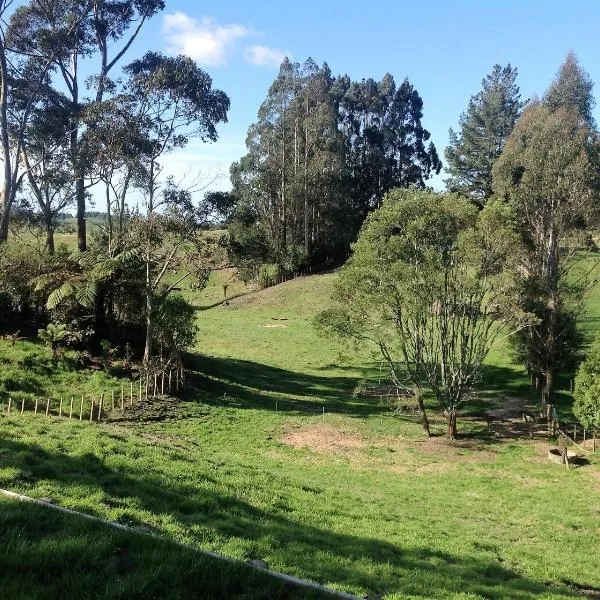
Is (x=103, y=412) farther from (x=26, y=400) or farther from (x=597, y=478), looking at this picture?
(x=597, y=478)

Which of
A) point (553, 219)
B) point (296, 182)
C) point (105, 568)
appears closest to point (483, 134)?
point (296, 182)

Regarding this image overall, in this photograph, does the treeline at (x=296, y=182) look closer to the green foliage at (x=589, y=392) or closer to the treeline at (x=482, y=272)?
the treeline at (x=482, y=272)

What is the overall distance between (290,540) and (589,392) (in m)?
15.7

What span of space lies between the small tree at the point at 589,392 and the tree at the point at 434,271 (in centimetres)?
326

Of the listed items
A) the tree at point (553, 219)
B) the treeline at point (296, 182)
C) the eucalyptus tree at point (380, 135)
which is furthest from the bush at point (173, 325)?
the eucalyptus tree at point (380, 135)

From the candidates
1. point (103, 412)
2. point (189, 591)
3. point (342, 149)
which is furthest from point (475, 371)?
point (342, 149)

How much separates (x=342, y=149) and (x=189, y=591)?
195 ft

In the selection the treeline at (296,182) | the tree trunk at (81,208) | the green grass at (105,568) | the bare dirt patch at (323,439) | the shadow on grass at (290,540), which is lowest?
the bare dirt patch at (323,439)

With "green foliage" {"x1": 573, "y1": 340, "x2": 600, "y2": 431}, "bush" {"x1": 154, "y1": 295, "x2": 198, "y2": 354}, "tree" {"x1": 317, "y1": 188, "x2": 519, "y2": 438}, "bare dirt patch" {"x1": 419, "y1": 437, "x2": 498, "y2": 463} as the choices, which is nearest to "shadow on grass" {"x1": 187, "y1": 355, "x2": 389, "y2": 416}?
"bush" {"x1": 154, "y1": 295, "x2": 198, "y2": 354}

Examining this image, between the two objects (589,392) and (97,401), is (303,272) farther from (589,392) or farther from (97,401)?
(97,401)

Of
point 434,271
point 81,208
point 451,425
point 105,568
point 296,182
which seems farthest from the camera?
point 296,182

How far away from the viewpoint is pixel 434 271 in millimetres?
20828

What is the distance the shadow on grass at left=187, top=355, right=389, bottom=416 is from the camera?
950 inches

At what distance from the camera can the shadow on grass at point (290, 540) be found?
7.23m
